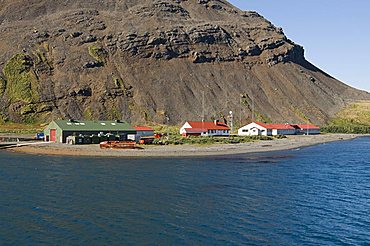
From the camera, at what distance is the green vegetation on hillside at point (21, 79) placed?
126 m

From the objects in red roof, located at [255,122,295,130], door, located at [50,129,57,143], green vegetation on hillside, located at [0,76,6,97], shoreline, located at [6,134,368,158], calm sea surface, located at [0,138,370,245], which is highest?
green vegetation on hillside, located at [0,76,6,97]

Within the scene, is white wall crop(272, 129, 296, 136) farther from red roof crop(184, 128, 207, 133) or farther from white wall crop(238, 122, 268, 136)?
red roof crop(184, 128, 207, 133)

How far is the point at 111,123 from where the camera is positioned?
293 feet

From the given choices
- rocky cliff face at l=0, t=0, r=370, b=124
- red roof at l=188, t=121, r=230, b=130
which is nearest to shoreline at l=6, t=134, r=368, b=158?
red roof at l=188, t=121, r=230, b=130

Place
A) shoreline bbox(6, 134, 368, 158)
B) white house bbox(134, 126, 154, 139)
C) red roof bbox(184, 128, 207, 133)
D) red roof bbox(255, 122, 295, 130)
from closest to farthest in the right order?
shoreline bbox(6, 134, 368, 158) < white house bbox(134, 126, 154, 139) < red roof bbox(184, 128, 207, 133) < red roof bbox(255, 122, 295, 130)

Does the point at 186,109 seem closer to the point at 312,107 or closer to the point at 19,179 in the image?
the point at 312,107

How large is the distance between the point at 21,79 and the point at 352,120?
112496mm

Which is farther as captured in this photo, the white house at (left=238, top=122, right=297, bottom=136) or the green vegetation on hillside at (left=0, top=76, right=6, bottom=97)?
the green vegetation on hillside at (left=0, top=76, right=6, bottom=97)

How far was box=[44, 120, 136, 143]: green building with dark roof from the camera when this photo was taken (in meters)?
80.9

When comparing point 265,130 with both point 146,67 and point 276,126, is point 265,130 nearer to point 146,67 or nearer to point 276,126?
point 276,126

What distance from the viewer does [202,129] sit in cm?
10000

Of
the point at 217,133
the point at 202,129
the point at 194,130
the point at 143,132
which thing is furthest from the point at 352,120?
the point at 143,132

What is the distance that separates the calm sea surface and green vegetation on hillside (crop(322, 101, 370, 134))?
94435mm

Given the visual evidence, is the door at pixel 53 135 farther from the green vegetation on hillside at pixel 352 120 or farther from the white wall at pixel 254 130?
the green vegetation on hillside at pixel 352 120
